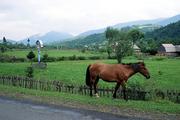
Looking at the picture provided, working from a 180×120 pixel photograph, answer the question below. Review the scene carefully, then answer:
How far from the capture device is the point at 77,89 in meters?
20.9

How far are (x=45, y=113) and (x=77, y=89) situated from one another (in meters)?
7.25

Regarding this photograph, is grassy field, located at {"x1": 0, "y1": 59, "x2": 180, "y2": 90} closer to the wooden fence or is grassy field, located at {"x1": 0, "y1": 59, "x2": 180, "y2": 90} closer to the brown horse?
the wooden fence

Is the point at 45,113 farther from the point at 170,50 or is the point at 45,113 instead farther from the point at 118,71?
the point at 170,50

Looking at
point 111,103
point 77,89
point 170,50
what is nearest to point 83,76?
point 77,89

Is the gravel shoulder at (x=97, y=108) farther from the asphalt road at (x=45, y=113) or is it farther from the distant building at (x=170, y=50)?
the distant building at (x=170, y=50)

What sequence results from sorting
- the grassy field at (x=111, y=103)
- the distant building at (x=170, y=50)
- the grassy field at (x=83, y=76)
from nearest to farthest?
the grassy field at (x=111, y=103) < the grassy field at (x=83, y=76) < the distant building at (x=170, y=50)

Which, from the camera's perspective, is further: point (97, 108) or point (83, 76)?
point (83, 76)

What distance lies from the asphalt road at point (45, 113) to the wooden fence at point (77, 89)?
4.69m

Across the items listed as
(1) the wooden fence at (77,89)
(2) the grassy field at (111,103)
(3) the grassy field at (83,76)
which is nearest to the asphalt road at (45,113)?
(2) the grassy field at (111,103)

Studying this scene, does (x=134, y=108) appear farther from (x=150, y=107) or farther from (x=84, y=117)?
(x=84, y=117)

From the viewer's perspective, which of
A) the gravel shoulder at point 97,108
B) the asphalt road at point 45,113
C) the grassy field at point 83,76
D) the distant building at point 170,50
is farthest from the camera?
the distant building at point 170,50

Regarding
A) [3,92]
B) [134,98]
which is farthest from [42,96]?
[134,98]

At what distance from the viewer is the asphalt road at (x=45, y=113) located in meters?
12.7

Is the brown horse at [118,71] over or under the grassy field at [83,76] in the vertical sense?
over
